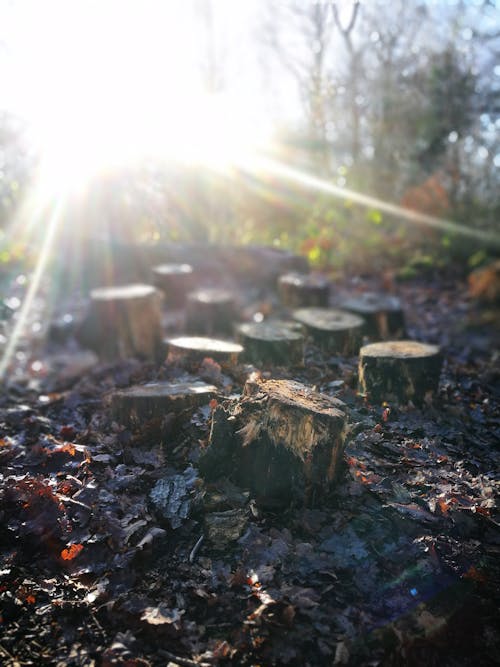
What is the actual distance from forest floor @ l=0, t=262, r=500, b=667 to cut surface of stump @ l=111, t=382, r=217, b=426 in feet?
0.28

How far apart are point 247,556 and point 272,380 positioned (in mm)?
1182

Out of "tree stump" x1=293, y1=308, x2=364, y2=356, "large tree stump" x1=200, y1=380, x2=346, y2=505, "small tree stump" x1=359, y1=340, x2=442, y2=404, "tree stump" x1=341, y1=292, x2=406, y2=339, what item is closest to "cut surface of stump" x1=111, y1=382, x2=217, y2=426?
"large tree stump" x1=200, y1=380, x2=346, y2=505

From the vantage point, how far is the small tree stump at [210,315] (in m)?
7.34

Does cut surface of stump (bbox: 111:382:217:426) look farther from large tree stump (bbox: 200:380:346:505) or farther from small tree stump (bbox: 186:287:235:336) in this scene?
small tree stump (bbox: 186:287:235:336)

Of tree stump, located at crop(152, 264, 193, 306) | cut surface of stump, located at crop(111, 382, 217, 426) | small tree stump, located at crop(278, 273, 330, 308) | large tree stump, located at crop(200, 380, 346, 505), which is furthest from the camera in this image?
tree stump, located at crop(152, 264, 193, 306)

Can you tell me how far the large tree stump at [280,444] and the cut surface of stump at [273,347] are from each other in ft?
5.03

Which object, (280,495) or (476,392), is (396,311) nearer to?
(476,392)

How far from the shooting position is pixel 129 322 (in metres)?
6.85

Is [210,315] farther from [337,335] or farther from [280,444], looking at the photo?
[280,444]

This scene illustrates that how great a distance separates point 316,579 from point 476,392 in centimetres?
297

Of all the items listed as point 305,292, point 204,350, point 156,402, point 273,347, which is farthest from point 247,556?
point 305,292

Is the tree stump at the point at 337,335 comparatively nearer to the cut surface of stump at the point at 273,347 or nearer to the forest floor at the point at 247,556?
the cut surface of stump at the point at 273,347

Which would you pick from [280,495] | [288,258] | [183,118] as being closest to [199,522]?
[280,495]

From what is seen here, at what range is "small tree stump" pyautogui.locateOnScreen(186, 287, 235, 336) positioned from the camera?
7.34m
